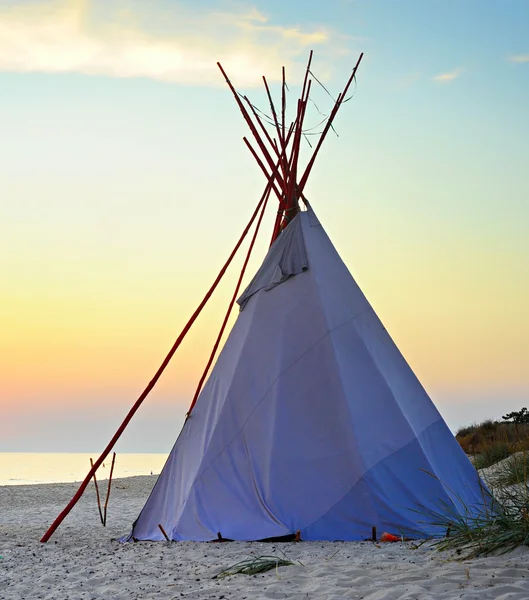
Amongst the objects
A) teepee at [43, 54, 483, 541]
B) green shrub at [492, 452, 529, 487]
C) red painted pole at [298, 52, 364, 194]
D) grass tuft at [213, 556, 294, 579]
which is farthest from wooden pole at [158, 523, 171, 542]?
red painted pole at [298, 52, 364, 194]

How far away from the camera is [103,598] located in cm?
426

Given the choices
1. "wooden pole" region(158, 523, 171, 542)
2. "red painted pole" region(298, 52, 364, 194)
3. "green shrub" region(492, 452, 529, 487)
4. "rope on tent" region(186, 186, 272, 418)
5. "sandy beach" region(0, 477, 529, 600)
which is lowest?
"sandy beach" region(0, 477, 529, 600)

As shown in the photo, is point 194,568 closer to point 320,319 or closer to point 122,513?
point 320,319

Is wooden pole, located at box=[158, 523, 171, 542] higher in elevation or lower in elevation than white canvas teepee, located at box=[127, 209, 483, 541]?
lower

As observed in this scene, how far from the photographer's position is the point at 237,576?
4344 mm

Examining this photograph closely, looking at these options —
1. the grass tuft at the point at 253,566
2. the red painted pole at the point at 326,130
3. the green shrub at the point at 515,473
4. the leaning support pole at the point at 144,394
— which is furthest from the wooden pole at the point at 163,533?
the red painted pole at the point at 326,130

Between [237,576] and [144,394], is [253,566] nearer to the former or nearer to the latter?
[237,576]

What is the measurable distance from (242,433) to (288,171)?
261 centimetres

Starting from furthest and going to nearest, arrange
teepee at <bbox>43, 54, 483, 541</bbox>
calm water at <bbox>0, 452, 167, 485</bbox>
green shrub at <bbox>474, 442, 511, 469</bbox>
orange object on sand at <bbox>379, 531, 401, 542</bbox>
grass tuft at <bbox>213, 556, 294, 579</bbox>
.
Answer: calm water at <bbox>0, 452, 167, 485</bbox> < green shrub at <bbox>474, 442, 511, 469</bbox> < teepee at <bbox>43, 54, 483, 541</bbox> < orange object on sand at <bbox>379, 531, 401, 542</bbox> < grass tuft at <bbox>213, 556, 294, 579</bbox>

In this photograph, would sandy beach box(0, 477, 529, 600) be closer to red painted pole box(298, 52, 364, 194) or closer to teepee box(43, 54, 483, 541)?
teepee box(43, 54, 483, 541)

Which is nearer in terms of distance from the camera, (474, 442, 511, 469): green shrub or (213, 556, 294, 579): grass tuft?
(213, 556, 294, 579): grass tuft

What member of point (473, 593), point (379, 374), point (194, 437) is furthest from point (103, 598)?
point (379, 374)

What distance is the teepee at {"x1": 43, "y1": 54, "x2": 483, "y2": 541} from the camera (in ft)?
19.4

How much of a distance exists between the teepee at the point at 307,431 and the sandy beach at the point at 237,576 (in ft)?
1.25
